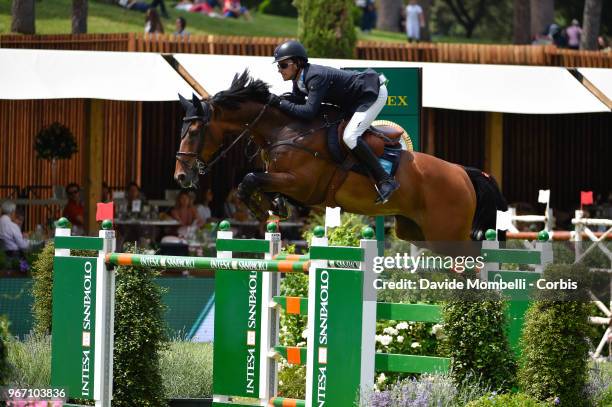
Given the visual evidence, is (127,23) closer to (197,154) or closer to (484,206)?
(484,206)

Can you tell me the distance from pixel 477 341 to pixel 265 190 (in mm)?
1980

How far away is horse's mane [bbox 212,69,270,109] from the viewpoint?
7973 mm

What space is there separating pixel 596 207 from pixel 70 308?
11235mm

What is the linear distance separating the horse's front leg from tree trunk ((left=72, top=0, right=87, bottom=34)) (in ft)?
50.4

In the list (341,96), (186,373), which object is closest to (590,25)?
(341,96)

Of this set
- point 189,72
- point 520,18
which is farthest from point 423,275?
point 520,18

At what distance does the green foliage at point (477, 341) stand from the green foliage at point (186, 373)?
1.86 m

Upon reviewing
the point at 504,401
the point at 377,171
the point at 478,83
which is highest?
the point at 478,83

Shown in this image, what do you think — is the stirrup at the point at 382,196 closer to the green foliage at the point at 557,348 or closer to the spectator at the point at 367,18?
the green foliage at the point at 557,348

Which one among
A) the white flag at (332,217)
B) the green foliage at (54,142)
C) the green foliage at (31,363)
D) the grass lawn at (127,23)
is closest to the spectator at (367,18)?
the grass lawn at (127,23)

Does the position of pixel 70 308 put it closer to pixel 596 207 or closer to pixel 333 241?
pixel 333 241

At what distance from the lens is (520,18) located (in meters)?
29.0

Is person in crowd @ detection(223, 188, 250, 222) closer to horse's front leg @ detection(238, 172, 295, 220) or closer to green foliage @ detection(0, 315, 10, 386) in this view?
horse's front leg @ detection(238, 172, 295, 220)

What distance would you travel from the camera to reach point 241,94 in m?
8.00
